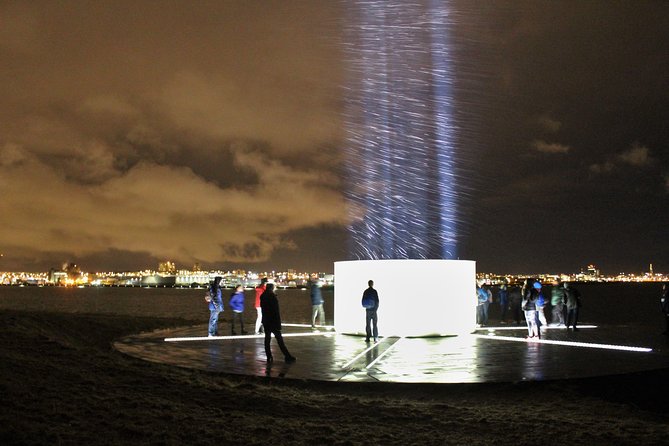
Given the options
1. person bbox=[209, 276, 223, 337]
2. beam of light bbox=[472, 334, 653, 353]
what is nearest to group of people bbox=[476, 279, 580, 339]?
beam of light bbox=[472, 334, 653, 353]

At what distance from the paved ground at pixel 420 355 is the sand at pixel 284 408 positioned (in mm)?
607

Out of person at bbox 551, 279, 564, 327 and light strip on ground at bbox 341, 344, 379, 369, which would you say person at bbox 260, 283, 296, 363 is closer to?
light strip on ground at bbox 341, 344, 379, 369

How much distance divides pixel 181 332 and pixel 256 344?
442 centimetres

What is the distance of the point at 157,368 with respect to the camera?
11.6m

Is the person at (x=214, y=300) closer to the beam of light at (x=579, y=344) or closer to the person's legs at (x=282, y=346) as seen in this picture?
the person's legs at (x=282, y=346)

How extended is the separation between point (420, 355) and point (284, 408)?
5746 millimetres

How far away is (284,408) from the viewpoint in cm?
882

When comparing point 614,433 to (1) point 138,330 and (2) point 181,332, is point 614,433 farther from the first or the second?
(1) point 138,330

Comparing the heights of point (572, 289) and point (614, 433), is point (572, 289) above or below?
above

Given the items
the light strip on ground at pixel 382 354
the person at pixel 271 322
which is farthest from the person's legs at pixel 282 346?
the light strip on ground at pixel 382 354

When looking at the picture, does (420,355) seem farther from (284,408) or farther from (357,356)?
(284,408)

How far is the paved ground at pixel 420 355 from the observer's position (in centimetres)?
1145

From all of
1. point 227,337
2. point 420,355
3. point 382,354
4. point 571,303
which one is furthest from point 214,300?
point 571,303

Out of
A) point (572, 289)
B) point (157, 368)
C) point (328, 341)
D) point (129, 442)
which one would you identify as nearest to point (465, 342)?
point (328, 341)
